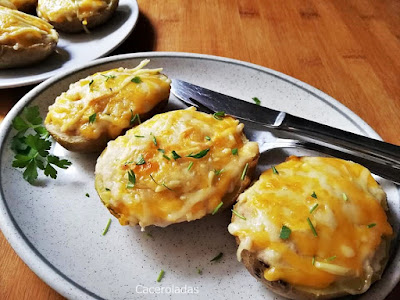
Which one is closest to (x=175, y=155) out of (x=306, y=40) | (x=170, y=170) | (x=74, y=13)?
(x=170, y=170)

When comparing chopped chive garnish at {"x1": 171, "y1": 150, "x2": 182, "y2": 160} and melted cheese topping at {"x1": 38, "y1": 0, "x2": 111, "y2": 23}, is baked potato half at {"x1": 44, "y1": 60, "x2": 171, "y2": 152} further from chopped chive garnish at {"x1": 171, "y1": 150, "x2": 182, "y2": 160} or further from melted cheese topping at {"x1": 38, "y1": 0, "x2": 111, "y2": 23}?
melted cheese topping at {"x1": 38, "y1": 0, "x2": 111, "y2": 23}

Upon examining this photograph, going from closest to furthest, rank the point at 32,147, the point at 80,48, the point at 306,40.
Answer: the point at 32,147, the point at 80,48, the point at 306,40

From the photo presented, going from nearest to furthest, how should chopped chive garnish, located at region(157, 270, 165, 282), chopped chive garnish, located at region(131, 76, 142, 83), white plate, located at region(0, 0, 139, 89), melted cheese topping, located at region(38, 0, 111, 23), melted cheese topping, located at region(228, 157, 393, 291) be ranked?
melted cheese topping, located at region(228, 157, 393, 291), chopped chive garnish, located at region(157, 270, 165, 282), chopped chive garnish, located at region(131, 76, 142, 83), white plate, located at region(0, 0, 139, 89), melted cheese topping, located at region(38, 0, 111, 23)

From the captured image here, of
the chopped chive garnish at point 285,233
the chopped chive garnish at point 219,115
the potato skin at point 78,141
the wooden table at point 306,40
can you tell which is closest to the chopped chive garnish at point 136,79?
the potato skin at point 78,141

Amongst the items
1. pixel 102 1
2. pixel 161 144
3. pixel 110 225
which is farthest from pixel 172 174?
pixel 102 1

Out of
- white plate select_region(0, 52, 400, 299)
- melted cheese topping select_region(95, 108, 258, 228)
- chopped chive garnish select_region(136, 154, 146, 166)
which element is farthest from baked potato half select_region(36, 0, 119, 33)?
chopped chive garnish select_region(136, 154, 146, 166)

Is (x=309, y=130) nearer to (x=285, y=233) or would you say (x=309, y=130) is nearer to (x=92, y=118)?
(x=285, y=233)

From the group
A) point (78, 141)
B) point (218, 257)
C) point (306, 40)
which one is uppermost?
point (78, 141)
